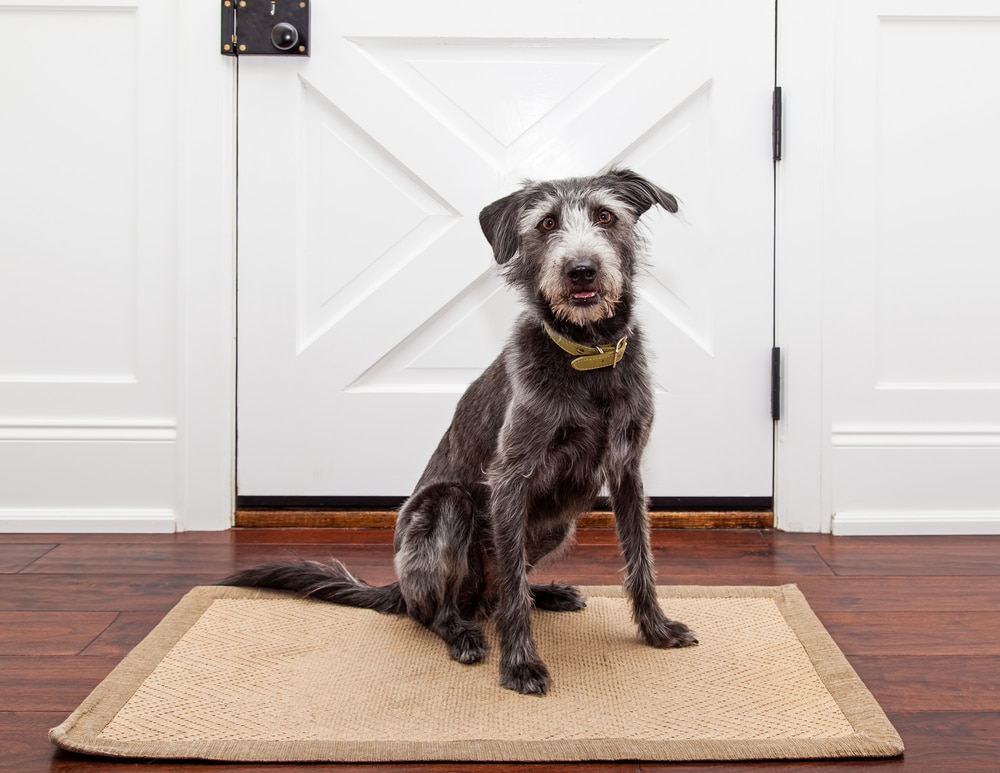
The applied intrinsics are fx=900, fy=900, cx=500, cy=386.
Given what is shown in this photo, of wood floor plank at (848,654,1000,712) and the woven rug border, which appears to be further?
wood floor plank at (848,654,1000,712)

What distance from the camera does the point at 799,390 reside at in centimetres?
297

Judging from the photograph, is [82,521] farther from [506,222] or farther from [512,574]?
[506,222]

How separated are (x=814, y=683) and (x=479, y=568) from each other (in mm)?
760

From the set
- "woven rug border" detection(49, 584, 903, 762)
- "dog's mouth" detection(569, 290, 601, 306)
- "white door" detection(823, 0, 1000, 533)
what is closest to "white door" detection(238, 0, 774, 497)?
"white door" detection(823, 0, 1000, 533)

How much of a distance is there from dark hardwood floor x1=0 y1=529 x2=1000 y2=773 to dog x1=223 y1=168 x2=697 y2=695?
46 centimetres

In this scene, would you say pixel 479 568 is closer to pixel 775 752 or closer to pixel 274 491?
pixel 775 752

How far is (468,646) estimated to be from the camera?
6.50 ft

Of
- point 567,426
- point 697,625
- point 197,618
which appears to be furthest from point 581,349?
point 197,618

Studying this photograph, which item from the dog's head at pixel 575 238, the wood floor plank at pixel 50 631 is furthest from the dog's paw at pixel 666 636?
the wood floor plank at pixel 50 631

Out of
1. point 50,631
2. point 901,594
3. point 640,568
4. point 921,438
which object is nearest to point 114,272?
point 50,631

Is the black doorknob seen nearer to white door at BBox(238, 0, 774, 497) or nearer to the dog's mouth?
white door at BBox(238, 0, 774, 497)

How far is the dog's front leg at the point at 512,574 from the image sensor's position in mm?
1865

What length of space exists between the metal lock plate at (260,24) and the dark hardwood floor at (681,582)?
1576 millimetres

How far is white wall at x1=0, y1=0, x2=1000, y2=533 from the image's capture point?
2912 millimetres
